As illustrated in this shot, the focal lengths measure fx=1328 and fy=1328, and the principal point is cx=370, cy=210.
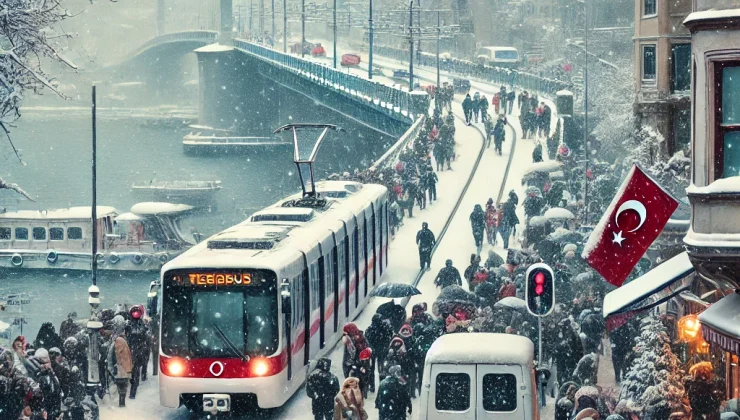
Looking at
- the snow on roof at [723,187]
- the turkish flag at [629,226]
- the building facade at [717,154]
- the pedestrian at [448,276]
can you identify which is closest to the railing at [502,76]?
the pedestrian at [448,276]

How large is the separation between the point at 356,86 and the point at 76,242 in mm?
17766

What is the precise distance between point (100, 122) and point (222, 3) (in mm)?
38759

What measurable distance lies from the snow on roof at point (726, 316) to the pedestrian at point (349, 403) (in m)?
5.82

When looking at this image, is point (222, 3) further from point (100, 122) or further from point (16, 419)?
point (16, 419)

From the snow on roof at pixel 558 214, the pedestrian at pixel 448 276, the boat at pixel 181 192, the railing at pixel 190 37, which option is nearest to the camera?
the pedestrian at pixel 448 276

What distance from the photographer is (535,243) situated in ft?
94.9

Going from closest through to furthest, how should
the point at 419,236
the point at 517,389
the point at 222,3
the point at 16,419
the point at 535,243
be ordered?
the point at 517,389, the point at 16,419, the point at 535,243, the point at 419,236, the point at 222,3

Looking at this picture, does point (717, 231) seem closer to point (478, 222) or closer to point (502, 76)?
point (478, 222)

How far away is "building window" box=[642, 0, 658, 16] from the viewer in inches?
1241

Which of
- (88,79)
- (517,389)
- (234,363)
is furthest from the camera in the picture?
(88,79)

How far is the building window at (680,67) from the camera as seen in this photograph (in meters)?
30.3

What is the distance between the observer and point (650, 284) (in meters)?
13.3

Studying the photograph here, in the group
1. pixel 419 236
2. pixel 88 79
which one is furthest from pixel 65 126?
pixel 419 236

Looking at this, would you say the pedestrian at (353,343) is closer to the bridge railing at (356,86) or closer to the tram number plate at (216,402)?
the tram number plate at (216,402)
